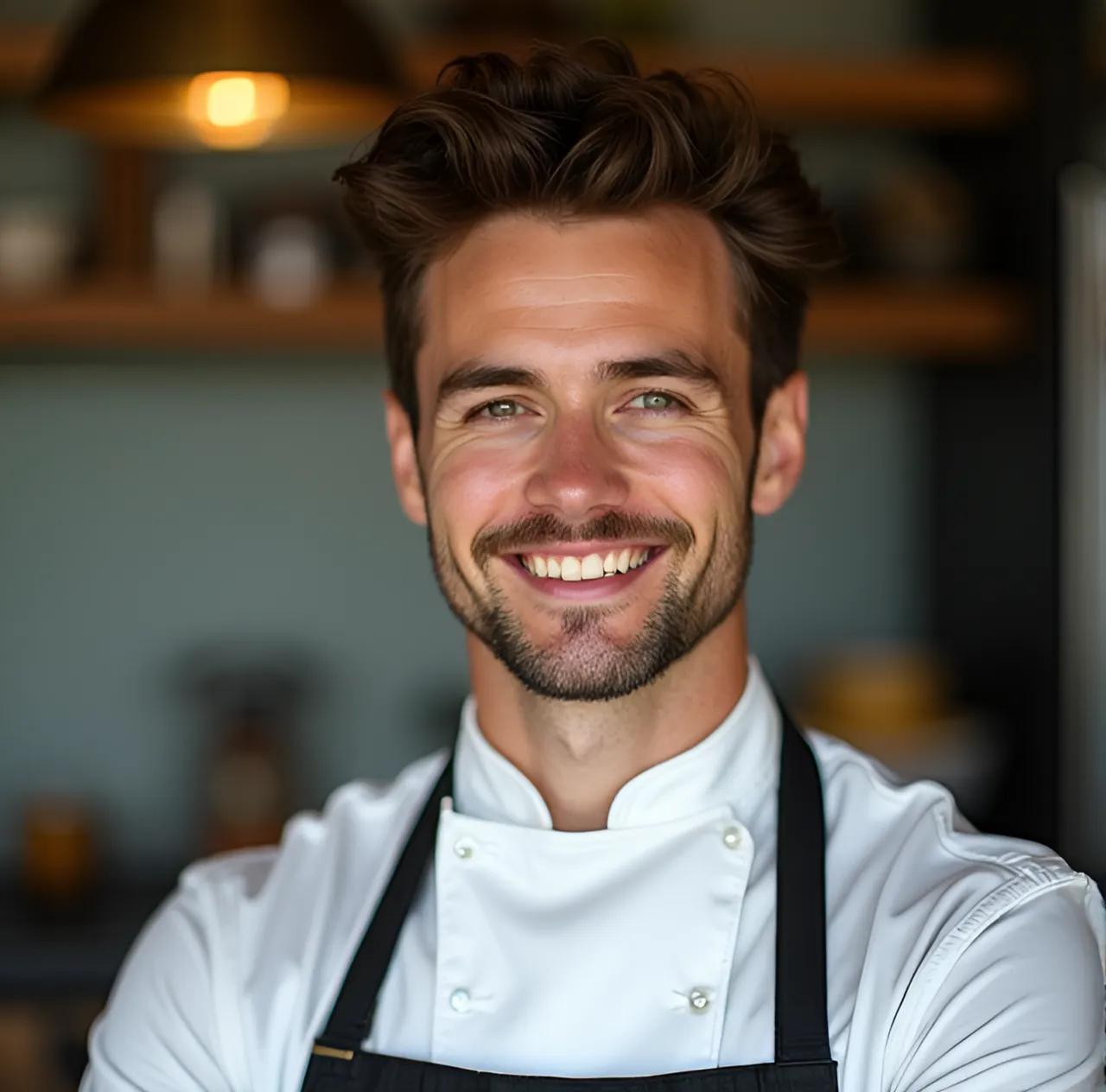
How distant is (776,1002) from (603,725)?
0.27 m

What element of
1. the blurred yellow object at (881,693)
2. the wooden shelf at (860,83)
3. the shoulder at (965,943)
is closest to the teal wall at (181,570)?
the blurred yellow object at (881,693)

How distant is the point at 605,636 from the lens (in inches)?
53.6

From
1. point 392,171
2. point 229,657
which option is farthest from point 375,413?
point 392,171

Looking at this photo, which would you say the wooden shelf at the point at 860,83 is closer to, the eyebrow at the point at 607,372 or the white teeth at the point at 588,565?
the eyebrow at the point at 607,372

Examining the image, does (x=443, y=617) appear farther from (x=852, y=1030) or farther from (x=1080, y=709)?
(x=852, y=1030)

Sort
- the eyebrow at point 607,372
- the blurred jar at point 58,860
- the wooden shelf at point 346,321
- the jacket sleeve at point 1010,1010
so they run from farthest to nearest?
the blurred jar at point 58,860 < the wooden shelf at point 346,321 < the eyebrow at point 607,372 < the jacket sleeve at point 1010,1010

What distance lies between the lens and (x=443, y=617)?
3230 millimetres

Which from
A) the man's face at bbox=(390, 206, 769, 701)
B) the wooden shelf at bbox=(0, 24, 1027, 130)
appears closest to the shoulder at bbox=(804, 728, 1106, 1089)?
the man's face at bbox=(390, 206, 769, 701)

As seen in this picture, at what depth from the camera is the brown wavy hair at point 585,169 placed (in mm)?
1386

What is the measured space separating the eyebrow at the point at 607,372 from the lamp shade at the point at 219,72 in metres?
0.34

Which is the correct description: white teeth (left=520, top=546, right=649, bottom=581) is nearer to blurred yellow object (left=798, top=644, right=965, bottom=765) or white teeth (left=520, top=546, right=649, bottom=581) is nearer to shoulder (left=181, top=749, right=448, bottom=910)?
shoulder (left=181, top=749, right=448, bottom=910)

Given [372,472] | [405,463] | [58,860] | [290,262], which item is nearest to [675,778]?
[405,463]

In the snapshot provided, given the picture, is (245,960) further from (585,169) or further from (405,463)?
(585,169)

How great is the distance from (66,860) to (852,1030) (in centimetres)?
198
